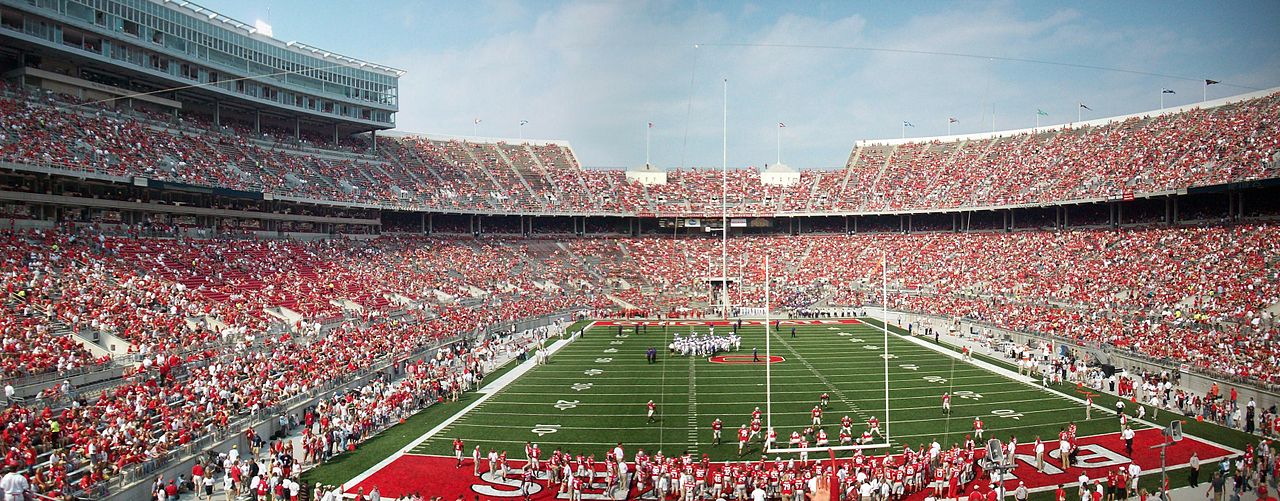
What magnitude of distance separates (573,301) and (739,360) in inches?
679

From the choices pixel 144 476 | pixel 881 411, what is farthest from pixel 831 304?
pixel 144 476

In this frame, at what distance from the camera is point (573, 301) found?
4341 centimetres

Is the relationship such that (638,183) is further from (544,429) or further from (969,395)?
(544,429)

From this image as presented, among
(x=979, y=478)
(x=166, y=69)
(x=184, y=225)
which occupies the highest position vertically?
(x=166, y=69)

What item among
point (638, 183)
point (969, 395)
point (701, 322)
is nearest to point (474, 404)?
point (969, 395)

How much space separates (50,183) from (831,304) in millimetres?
37198

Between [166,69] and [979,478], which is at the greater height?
[166,69]

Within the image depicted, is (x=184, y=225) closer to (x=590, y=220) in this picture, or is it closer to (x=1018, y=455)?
(x=590, y=220)

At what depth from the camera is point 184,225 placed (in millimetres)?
33062

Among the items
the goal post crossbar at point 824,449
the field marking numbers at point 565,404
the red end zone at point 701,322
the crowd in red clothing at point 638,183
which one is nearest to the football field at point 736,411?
the field marking numbers at point 565,404

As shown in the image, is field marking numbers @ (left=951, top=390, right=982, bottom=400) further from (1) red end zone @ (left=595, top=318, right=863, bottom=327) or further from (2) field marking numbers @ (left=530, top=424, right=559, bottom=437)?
(1) red end zone @ (left=595, top=318, right=863, bottom=327)

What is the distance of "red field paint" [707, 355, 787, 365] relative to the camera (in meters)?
27.3

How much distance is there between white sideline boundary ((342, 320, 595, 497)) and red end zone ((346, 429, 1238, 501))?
0.64ft

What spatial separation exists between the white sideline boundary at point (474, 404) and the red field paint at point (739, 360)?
661 centimetres
